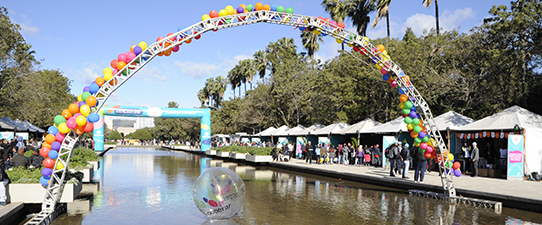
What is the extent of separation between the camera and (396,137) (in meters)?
26.0

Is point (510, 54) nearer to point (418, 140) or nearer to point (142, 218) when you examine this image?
point (418, 140)

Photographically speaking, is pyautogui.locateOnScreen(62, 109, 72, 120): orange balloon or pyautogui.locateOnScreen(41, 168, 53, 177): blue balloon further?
pyautogui.locateOnScreen(62, 109, 72, 120): orange balloon

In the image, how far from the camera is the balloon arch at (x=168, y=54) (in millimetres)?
10016

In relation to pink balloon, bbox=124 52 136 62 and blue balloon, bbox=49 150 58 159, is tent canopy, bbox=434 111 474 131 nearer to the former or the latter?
pink balloon, bbox=124 52 136 62

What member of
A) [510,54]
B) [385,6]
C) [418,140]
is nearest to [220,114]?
[385,6]

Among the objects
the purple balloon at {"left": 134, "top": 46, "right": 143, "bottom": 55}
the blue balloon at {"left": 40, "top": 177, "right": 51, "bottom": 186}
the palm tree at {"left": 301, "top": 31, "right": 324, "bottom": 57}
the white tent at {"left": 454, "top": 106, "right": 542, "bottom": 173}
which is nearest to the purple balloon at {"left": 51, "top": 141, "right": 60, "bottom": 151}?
the blue balloon at {"left": 40, "top": 177, "right": 51, "bottom": 186}

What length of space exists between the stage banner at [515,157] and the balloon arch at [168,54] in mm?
6479

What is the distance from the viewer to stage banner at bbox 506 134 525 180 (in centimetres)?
1869

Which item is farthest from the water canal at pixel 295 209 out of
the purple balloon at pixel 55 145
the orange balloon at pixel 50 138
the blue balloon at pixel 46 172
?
the orange balloon at pixel 50 138

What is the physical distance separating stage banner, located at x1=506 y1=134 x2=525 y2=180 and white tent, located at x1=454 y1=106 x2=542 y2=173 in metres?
0.46

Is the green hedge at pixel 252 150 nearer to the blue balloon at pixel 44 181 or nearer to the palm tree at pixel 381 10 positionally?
the palm tree at pixel 381 10

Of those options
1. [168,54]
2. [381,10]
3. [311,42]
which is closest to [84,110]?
[168,54]

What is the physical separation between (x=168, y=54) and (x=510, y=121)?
1638 cm

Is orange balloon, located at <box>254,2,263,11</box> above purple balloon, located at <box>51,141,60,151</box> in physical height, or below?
above
